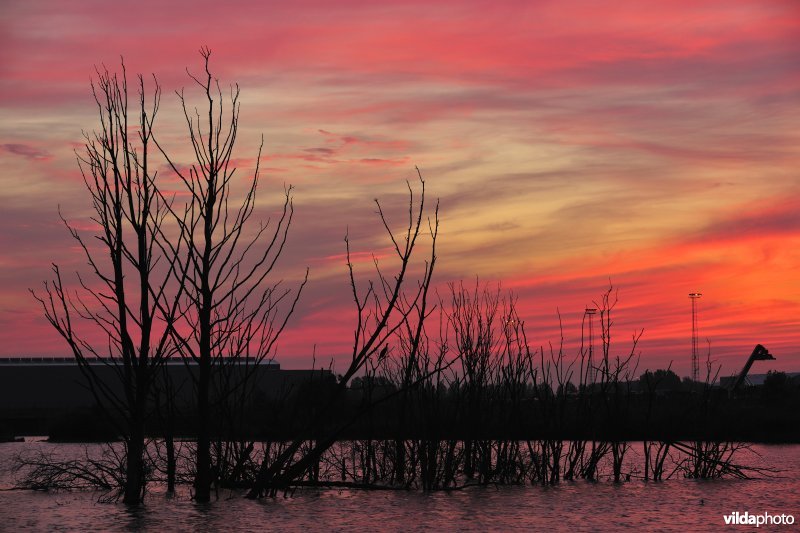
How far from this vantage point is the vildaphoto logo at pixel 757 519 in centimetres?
1378

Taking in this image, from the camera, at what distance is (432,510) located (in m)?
14.9

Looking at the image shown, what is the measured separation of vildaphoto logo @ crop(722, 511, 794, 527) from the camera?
1378 centimetres

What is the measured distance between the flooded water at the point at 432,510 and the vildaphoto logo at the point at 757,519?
0.19 meters

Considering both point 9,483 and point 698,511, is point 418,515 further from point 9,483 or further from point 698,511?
point 9,483

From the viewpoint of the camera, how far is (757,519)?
1420 centimetres

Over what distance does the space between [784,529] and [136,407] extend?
900cm

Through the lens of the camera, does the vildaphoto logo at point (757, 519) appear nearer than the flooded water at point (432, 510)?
No

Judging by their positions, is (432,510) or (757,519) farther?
(432,510)

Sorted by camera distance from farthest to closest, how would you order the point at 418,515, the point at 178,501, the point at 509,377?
the point at 509,377
the point at 178,501
the point at 418,515

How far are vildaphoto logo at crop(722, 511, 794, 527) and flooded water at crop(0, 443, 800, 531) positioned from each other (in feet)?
0.64

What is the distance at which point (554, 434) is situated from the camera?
19.3m

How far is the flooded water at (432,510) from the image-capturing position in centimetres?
1316

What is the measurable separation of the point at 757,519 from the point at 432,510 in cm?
477

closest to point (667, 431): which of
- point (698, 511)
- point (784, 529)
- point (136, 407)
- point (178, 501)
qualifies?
point (698, 511)
